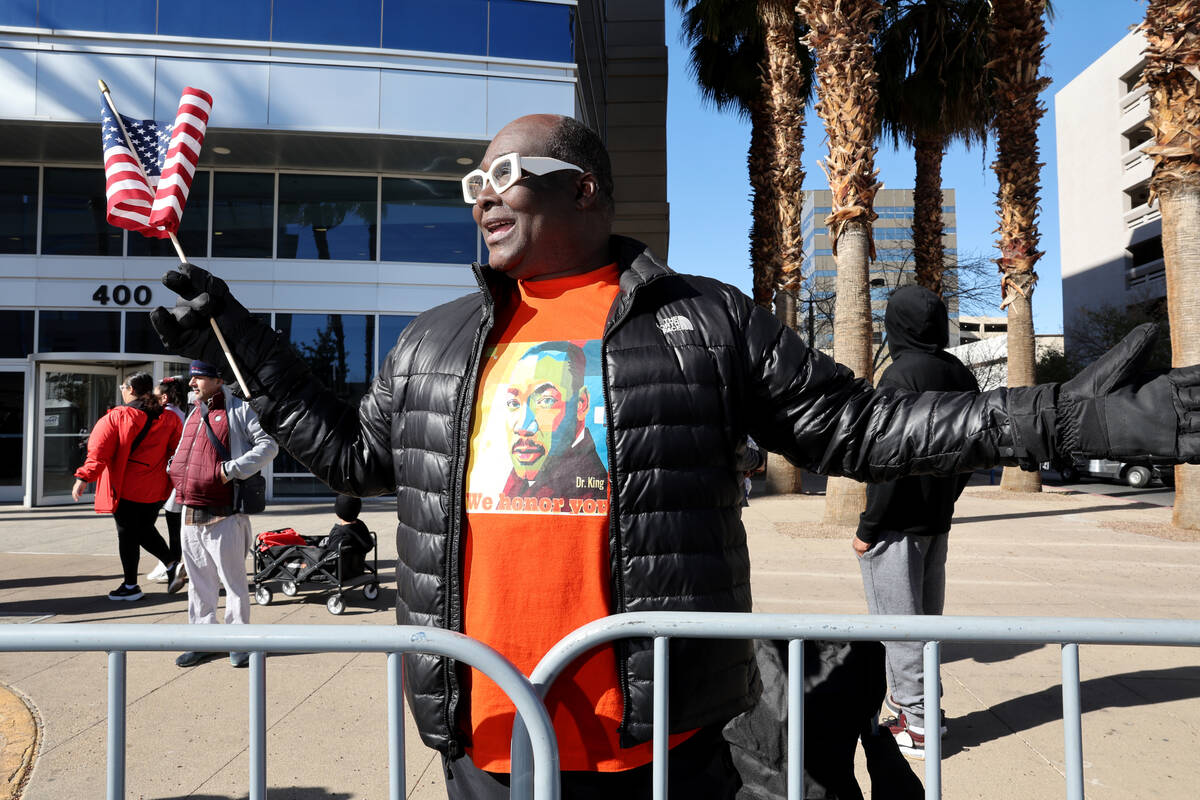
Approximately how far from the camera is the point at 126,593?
21.1 ft

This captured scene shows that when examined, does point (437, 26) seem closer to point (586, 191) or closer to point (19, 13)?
point (19, 13)

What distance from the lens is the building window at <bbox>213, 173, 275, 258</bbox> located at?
13953mm

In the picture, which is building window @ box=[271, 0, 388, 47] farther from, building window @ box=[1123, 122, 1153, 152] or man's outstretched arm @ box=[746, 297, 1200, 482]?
building window @ box=[1123, 122, 1153, 152]

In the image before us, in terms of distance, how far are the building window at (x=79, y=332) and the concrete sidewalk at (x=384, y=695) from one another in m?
6.34

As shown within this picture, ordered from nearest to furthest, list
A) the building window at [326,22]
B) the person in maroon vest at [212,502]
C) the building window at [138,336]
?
1. the person in maroon vest at [212,502]
2. the building window at [326,22]
3. the building window at [138,336]

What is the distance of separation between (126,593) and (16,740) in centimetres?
305

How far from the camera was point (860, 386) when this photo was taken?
5.53 feet

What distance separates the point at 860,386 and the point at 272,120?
13.2 meters

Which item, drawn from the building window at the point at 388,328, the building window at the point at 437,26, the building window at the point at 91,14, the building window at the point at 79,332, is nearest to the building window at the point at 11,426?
the building window at the point at 79,332

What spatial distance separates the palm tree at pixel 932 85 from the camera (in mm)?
14898

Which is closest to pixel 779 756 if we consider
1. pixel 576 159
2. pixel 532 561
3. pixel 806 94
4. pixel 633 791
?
pixel 633 791

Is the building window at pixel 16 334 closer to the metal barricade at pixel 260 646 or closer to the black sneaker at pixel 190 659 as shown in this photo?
the black sneaker at pixel 190 659

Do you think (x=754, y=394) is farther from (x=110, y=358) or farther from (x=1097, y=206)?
(x=1097, y=206)

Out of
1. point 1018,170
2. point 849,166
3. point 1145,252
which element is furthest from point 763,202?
point 1145,252
